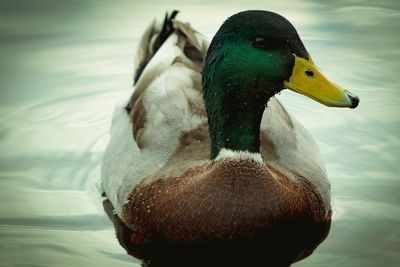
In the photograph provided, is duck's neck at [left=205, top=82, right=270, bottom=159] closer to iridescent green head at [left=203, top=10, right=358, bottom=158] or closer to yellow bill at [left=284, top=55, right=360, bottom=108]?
iridescent green head at [left=203, top=10, right=358, bottom=158]

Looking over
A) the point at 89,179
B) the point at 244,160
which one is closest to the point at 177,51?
the point at 89,179

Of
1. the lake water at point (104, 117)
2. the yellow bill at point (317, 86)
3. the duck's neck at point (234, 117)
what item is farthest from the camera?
the lake water at point (104, 117)

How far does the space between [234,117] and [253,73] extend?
1.07 ft

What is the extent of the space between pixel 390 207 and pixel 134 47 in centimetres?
331

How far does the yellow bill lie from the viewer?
548 cm

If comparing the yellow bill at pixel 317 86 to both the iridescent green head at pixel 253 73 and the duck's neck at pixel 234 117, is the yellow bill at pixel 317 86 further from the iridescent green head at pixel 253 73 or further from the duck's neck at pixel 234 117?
the duck's neck at pixel 234 117

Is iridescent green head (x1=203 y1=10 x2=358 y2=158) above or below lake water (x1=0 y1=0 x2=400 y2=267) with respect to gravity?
above

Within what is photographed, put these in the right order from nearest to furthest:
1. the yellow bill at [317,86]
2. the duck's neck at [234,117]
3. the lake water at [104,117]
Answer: the yellow bill at [317,86], the duck's neck at [234,117], the lake water at [104,117]

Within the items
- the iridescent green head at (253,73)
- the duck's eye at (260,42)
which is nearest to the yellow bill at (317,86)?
the iridescent green head at (253,73)

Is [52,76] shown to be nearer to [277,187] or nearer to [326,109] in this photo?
[326,109]

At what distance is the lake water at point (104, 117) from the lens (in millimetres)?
6242

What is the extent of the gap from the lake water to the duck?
22cm

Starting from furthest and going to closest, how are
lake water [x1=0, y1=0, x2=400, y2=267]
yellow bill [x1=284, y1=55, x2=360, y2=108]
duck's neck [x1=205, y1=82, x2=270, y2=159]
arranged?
lake water [x1=0, y1=0, x2=400, y2=267] → duck's neck [x1=205, y1=82, x2=270, y2=159] → yellow bill [x1=284, y1=55, x2=360, y2=108]

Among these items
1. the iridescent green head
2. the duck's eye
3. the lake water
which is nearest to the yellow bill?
the iridescent green head
